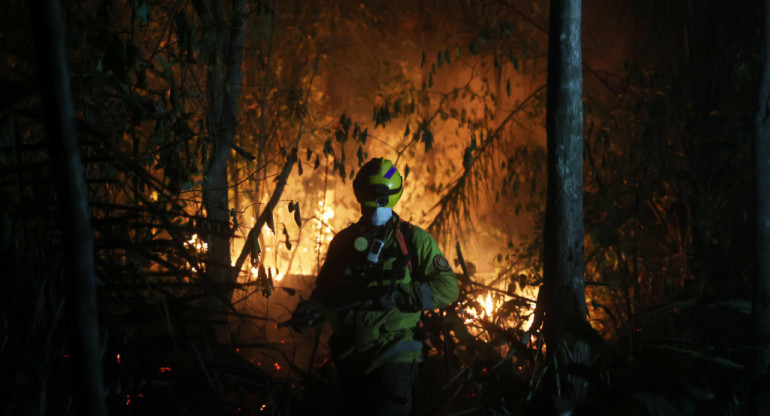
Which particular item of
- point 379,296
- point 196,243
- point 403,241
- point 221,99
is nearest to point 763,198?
point 403,241

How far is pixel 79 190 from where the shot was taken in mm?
1386

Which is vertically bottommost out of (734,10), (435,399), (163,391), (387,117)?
(435,399)

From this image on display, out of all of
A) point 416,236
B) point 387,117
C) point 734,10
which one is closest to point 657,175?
point 734,10

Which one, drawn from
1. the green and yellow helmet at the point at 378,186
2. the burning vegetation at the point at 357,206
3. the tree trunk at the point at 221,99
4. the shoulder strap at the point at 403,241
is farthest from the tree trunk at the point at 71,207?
the tree trunk at the point at 221,99

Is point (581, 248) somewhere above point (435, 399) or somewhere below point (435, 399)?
above

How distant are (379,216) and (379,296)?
2.03 ft

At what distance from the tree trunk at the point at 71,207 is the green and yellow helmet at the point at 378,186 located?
88.7 inches

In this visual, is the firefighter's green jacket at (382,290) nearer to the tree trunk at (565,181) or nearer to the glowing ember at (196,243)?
the tree trunk at (565,181)

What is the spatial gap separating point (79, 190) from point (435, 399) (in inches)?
119

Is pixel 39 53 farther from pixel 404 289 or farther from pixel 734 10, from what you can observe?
pixel 734 10

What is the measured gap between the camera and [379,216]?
3580mm

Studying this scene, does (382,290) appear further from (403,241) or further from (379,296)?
(403,241)

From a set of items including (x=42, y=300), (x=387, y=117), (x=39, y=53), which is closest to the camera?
(x=39, y=53)

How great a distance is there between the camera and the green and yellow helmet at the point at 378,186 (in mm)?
3525
